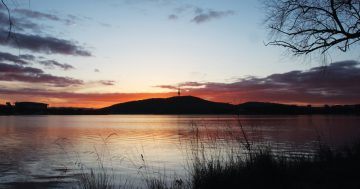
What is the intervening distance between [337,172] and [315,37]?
166 inches

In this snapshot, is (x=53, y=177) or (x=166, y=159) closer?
(x=53, y=177)

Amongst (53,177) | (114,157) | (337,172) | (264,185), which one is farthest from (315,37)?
(114,157)

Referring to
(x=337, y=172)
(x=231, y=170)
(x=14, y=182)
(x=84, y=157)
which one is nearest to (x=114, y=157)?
(x=84, y=157)

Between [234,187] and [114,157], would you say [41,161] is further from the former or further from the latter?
[234,187]

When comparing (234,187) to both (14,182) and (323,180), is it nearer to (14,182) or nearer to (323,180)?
(323,180)

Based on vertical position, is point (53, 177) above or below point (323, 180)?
below

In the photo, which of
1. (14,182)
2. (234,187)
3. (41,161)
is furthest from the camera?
(41,161)

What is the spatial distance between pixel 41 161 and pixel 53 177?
5.02 meters

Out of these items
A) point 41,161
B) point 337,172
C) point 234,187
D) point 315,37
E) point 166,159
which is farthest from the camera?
point 166,159

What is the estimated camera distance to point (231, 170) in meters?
9.77

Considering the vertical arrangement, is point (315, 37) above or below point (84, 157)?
above

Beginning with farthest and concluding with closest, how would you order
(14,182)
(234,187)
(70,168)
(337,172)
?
(70,168) < (14,182) < (337,172) < (234,187)

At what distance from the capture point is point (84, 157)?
22.5 metres

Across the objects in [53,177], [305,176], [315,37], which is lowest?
[53,177]
